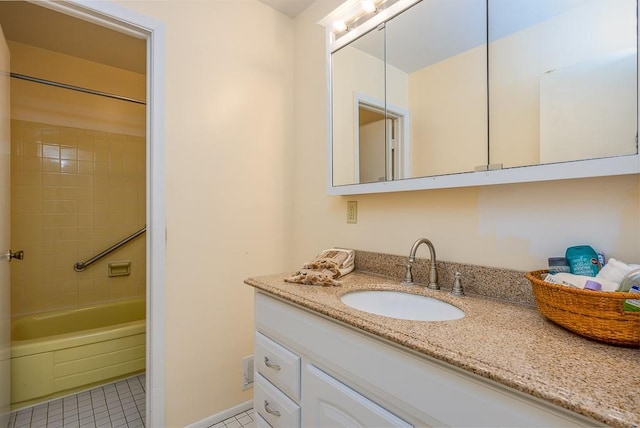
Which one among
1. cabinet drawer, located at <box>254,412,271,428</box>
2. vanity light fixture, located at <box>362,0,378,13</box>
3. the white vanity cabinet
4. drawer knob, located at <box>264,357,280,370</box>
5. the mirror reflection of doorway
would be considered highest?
vanity light fixture, located at <box>362,0,378,13</box>

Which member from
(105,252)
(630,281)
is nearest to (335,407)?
(630,281)

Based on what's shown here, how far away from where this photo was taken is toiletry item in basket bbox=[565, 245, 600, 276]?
2.48ft

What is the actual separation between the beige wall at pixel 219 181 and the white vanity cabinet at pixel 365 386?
469mm

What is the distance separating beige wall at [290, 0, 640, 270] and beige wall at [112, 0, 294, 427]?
6.0 inches

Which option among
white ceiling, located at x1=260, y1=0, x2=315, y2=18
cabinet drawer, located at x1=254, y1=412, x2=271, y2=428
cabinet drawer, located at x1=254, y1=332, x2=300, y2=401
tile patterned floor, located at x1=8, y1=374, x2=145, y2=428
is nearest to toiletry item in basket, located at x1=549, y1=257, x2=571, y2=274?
cabinet drawer, located at x1=254, y1=332, x2=300, y2=401

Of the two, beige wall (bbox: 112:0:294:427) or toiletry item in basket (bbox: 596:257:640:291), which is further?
beige wall (bbox: 112:0:294:427)

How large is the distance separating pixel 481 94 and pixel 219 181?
49.4 inches

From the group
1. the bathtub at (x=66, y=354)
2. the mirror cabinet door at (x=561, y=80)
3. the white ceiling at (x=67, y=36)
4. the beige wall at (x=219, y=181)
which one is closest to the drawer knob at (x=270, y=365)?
the beige wall at (x=219, y=181)

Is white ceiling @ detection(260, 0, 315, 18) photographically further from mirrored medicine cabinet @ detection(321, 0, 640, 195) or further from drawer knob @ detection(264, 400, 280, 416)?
drawer knob @ detection(264, 400, 280, 416)

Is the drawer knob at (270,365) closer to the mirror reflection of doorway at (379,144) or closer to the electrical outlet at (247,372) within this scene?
the electrical outlet at (247,372)

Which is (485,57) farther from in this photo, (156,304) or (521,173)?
(156,304)

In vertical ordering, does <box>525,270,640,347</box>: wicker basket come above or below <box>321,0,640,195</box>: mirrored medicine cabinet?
below

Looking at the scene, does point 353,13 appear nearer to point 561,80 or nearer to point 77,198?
point 561,80

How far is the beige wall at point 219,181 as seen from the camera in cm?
144
